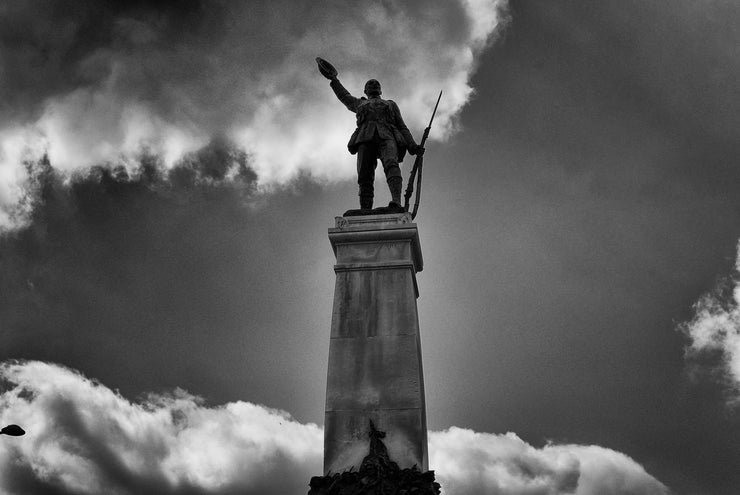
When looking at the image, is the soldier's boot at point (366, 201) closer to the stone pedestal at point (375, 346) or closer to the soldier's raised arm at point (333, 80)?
the stone pedestal at point (375, 346)

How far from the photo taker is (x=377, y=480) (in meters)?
11.8

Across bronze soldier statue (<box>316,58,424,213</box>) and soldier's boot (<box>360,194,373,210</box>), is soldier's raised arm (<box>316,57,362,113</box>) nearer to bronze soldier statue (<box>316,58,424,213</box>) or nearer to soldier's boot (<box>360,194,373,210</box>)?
bronze soldier statue (<box>316,58,424,213</box>)

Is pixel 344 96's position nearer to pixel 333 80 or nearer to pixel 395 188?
pixel 333 80

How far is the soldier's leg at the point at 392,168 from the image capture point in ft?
51.0

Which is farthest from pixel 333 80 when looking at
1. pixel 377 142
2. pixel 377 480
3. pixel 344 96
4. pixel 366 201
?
pixel 377 480

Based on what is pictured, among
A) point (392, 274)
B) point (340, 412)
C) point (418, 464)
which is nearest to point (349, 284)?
point (392, 274)

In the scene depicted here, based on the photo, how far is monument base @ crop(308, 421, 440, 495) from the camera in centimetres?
1172

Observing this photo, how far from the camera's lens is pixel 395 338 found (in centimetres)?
1329

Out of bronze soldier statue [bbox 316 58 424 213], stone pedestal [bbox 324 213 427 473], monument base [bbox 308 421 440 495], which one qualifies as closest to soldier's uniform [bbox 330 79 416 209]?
bronze soldier statue [bbox 316 58 424 213]

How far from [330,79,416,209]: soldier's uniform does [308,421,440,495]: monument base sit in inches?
215

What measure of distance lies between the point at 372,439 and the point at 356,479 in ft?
2.23

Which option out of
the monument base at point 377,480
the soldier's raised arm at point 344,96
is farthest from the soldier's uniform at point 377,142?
the monument base at point 377,480

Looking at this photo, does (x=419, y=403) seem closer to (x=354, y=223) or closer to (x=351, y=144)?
(x=354, y=223)

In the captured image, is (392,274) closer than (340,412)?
No
